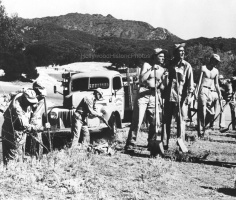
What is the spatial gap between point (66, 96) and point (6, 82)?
23706 mm

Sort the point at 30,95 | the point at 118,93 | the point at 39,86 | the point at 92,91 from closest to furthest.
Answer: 1. the point at 30,95
2. the point at 39,86
3. the point at 92,91
4. the point at 118,93

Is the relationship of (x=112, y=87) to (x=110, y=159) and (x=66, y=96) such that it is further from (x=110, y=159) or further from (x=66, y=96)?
(x=110, y=159)

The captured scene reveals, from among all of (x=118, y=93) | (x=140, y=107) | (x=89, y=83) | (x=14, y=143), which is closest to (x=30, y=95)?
(x=14, y=143)

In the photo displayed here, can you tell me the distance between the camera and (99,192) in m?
5.04

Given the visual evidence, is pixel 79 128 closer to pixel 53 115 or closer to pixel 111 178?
pixel 53 115

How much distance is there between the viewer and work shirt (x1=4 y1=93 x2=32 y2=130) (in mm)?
6859

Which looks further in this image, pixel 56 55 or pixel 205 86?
pixel 56 55

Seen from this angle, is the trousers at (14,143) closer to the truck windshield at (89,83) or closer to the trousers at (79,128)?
the trousers at (79,128)

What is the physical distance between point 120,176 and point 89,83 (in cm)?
695

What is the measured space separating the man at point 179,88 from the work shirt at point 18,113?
8.98ft

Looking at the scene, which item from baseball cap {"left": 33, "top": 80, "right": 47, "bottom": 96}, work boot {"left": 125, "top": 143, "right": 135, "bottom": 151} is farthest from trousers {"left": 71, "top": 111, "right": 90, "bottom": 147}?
baseball cap {"left": 33, "top": 80, "right": 47, "bottom": 96}

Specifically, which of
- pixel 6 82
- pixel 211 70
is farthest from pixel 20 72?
pixel 211 70

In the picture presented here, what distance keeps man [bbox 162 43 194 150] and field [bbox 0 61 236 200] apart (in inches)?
28.8

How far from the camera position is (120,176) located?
611 cm
